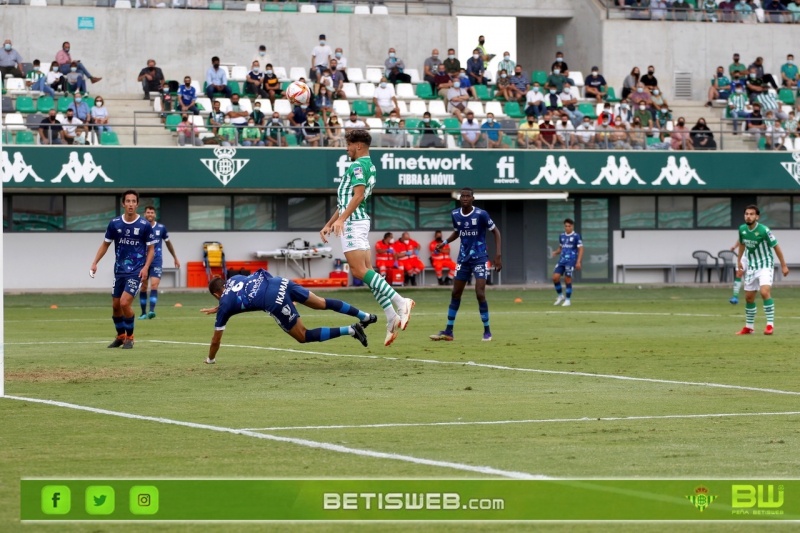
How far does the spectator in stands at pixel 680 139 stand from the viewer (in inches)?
1783

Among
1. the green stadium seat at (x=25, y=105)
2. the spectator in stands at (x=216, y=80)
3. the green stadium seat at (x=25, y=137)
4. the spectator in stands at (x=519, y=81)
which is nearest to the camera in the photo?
the green stadium seat at (x=25, y=137)

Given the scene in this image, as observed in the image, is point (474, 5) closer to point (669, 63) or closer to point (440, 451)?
point (669, 63)

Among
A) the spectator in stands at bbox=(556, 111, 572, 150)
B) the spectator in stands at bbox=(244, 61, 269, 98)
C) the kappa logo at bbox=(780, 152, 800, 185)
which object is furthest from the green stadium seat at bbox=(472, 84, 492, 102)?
the kappa logo at bbox=(780, 152, 800, 185)

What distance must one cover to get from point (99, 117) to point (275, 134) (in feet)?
17.1

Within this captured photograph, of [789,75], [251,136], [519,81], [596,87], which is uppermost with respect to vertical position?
[789,75]

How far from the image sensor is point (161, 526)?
7172 mm

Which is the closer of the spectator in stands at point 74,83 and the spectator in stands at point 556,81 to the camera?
the spectator in stands at point 74,83

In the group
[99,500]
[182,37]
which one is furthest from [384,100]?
[99,500]

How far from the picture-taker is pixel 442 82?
46.1m

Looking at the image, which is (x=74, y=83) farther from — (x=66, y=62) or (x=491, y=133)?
(x=491, y=133)

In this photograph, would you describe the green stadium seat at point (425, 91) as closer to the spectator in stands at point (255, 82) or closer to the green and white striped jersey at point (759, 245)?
the spectator in stands at point (255, 82)

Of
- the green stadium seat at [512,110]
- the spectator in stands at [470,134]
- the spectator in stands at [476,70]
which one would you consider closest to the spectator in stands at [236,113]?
the spectator in stands at [470,134]

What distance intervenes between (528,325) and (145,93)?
22012 millimetres

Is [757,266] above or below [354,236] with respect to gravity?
below
